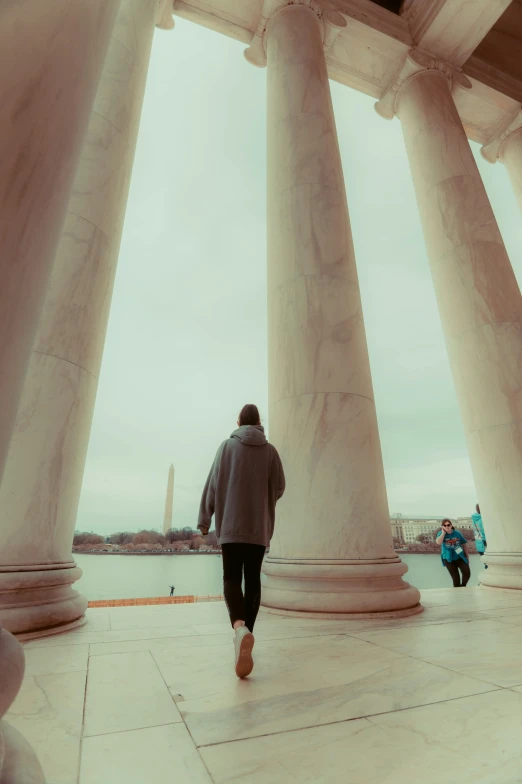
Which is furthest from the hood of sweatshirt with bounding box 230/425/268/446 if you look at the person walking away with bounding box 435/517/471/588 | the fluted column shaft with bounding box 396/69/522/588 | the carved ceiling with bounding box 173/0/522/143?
the carved ceiling with bounding box 173/0/522/143

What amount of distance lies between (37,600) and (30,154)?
34031 mm

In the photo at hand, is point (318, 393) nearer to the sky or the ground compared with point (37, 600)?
nearer to the sky

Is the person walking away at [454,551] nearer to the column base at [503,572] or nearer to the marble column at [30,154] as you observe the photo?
the column base at [503,572]

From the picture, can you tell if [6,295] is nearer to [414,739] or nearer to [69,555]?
[414,739]

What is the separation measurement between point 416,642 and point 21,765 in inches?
1063

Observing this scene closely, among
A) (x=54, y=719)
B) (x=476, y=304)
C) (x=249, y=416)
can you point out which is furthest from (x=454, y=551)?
(x=54, y=719)

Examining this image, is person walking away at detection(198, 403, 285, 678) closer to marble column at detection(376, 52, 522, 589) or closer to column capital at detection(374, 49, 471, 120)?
marble column at detection(376, 52, 522, 589)

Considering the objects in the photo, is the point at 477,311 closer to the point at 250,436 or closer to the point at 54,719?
the point at 250,436

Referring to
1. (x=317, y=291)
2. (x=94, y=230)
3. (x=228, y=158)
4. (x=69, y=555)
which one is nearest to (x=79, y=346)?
(x=94, y=230)

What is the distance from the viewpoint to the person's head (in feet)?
111

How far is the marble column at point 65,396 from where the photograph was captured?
113ft

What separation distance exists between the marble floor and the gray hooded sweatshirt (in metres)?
7.74

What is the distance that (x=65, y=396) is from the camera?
129 feet

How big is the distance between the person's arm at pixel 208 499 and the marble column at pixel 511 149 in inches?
4581
